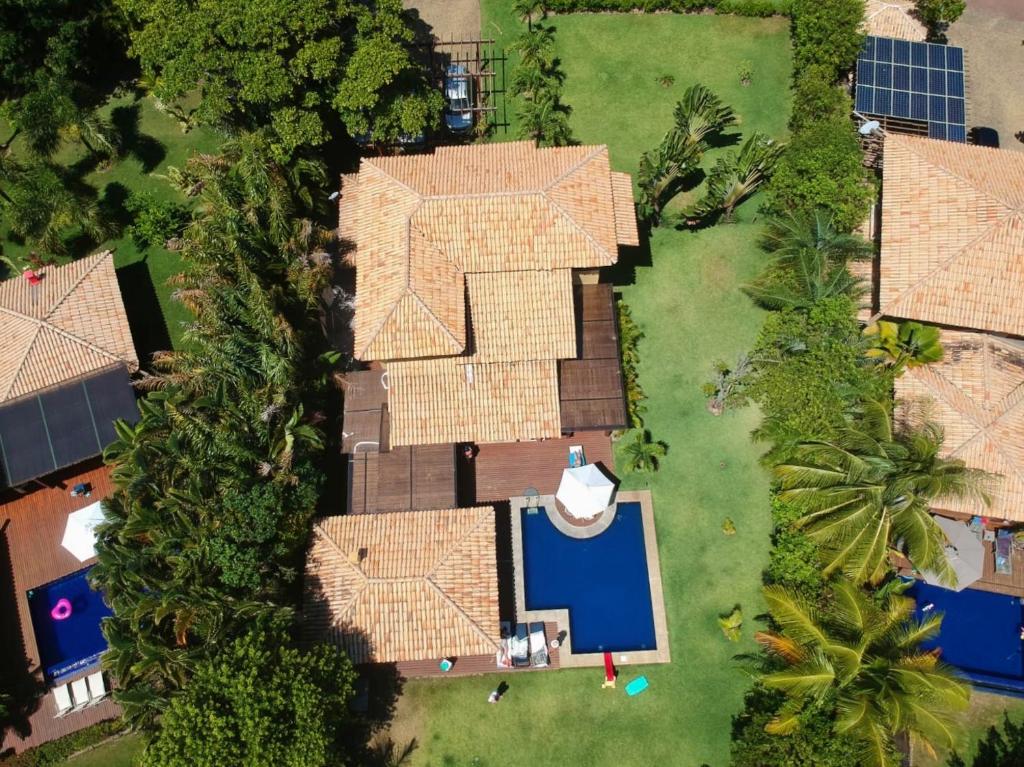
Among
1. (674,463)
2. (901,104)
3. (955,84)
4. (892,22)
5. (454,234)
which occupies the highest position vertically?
(892,22)

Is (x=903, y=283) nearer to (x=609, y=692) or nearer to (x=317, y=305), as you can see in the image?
(x=609, y=692)

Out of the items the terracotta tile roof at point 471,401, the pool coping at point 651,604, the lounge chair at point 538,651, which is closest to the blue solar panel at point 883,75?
the terracotta tile roof at point 471,401

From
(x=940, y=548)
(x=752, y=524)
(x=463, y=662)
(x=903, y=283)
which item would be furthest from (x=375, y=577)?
(x=903, y=283)


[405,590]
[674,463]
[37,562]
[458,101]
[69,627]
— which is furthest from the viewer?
[458,101]

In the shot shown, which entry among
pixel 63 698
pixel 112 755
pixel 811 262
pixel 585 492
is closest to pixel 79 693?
pixel 63 698

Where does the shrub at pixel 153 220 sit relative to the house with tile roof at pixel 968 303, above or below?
above

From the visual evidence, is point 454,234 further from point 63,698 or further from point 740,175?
point 63,698

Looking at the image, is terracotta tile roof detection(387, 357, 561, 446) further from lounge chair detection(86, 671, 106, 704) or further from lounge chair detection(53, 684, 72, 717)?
lounge chair detection(53, 684, 72, 717)

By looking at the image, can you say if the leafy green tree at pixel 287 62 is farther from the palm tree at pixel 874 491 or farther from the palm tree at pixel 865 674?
the palm tree at pixel 865 674
